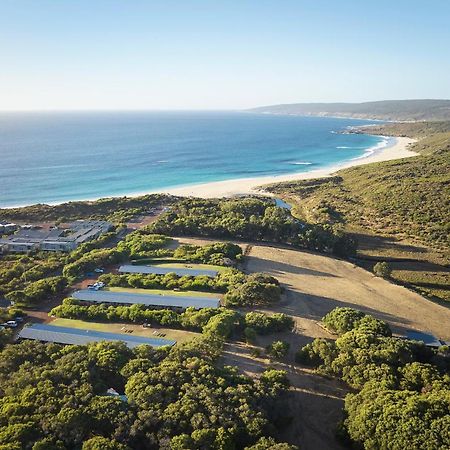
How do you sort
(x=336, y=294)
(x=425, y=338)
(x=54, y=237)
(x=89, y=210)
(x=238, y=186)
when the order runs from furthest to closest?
(x=238, y=186), (x=89, y=210), (x=54, y=237), (x=336, y=294), (x=425, y=338)

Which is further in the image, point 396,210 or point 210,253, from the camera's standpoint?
point 396,210

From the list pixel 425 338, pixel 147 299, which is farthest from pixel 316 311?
pixel 147 299

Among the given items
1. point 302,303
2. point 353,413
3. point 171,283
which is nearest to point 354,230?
→ point 302,303

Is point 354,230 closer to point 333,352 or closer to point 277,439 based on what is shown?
point 333,352

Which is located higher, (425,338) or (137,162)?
(137,162)

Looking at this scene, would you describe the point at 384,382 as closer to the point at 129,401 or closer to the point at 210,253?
the point at 129,401

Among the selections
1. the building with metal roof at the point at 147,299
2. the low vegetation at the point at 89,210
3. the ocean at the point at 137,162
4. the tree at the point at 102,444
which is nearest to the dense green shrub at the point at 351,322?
the building with metal roof at the point at 147,299

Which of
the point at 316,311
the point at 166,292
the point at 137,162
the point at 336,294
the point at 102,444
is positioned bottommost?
the point at 316,311
